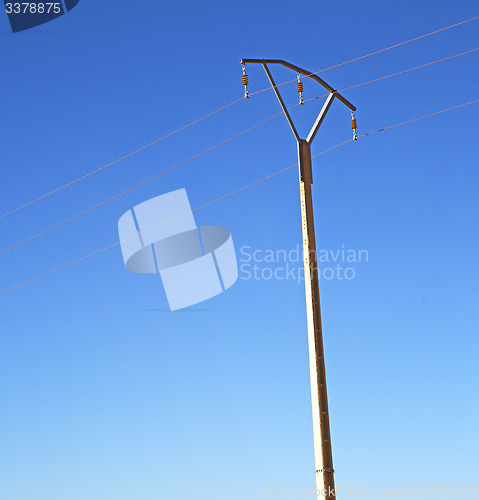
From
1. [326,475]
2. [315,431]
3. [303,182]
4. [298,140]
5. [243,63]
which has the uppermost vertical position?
[243,63]

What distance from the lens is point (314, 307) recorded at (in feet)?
50.6

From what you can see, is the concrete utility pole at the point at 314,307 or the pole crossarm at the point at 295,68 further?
the pole crossarm at the point at 295,68

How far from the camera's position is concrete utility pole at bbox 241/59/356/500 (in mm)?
14176

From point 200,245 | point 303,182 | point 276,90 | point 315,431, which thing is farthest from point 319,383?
point 200,245

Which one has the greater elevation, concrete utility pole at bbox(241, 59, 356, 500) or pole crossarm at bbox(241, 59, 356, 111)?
pole crossarm at bbox(241, 59, 356, 111)

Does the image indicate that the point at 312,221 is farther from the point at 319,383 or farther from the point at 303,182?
the point at 319,383

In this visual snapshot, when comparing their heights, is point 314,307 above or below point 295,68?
below

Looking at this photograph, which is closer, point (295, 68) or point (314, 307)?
point (314, 307)

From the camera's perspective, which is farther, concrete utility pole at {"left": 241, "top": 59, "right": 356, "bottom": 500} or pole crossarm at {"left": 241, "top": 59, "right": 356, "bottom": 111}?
pole crossarm at {"left": 241, "top": 59, "right": 356, "bottom": 111}

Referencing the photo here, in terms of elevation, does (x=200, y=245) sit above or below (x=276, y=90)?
above

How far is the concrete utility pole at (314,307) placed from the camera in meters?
14.2

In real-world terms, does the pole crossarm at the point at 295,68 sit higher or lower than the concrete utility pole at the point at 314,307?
higher

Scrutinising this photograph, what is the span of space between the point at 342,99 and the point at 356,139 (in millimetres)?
1154

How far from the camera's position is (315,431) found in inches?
571
